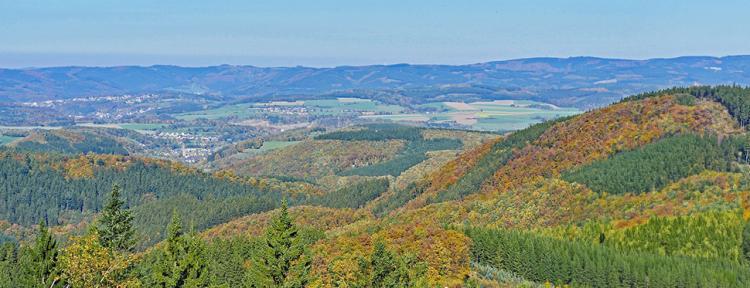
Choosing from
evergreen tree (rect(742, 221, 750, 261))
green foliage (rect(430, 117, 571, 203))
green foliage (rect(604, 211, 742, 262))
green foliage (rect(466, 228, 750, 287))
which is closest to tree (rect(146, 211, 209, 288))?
green foliage (rect(466, 228, 750, 287))

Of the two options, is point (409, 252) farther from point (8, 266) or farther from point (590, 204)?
point (8, 266)

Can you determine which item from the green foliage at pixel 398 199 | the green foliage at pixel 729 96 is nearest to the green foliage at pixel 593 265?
the green foliage at pixel 729 96

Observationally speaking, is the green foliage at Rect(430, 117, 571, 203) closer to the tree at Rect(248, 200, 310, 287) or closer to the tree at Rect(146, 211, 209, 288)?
the tree at Rect(248, 200, 310, 287)

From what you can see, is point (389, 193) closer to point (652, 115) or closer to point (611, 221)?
point (652, 115)

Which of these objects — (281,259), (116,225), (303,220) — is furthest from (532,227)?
(116,225)

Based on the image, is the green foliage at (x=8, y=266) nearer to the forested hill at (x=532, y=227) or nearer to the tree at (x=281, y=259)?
the forested hill at (x=532, y=227)

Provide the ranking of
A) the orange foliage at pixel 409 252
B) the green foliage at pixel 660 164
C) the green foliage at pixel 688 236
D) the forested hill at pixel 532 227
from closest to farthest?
the forested hill at pixel 532 227
the orange foliage at pixel 409 252
the green foliage at pixel 688 236
the green foliage at pixel 660 164

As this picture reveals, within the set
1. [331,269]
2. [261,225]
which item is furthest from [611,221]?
[261,225]
